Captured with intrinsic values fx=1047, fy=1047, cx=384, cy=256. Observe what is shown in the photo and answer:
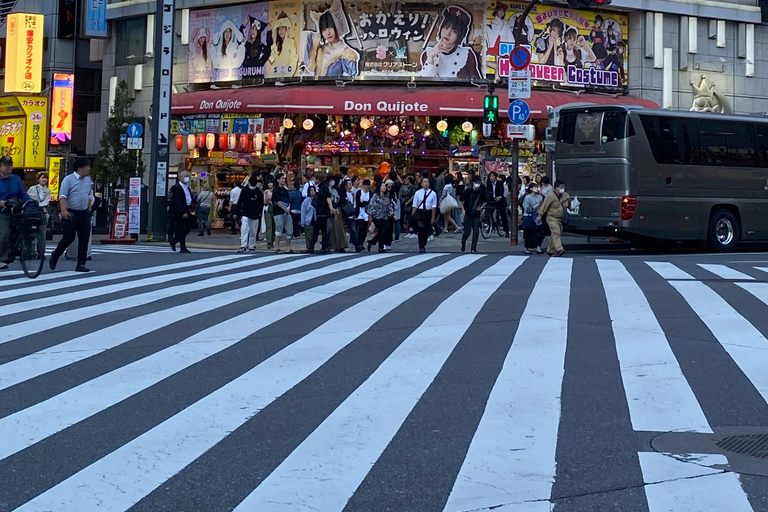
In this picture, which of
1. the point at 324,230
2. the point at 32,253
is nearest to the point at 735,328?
A: the point at 32,253

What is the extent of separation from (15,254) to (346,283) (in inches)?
197

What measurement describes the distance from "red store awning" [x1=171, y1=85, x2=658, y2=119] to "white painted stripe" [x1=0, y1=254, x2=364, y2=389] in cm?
1800

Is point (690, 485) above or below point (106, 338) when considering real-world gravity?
below

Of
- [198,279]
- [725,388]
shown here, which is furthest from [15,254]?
[725,388]

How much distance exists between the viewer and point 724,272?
15875mm

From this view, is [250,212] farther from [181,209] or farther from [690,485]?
[690,485]

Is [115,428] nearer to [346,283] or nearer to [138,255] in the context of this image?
[346,283]

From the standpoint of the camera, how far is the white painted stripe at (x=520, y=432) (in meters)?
4.74

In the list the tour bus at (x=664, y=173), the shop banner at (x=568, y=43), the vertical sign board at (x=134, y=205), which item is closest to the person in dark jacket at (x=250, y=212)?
the vertical sign board at (x=134, y=205)

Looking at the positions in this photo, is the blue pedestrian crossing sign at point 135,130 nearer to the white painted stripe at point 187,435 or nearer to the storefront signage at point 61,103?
the storefront signage at point 61,103

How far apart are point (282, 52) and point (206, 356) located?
26148 mm

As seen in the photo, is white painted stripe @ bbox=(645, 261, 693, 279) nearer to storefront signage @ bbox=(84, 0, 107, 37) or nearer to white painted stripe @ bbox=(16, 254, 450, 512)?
white painted stripe @ bbox=(16, 254, 450, 512)

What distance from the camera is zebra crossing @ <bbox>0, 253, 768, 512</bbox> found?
4816mm

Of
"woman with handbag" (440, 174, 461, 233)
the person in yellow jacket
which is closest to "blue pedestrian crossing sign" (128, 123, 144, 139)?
the person in yellow jacket
